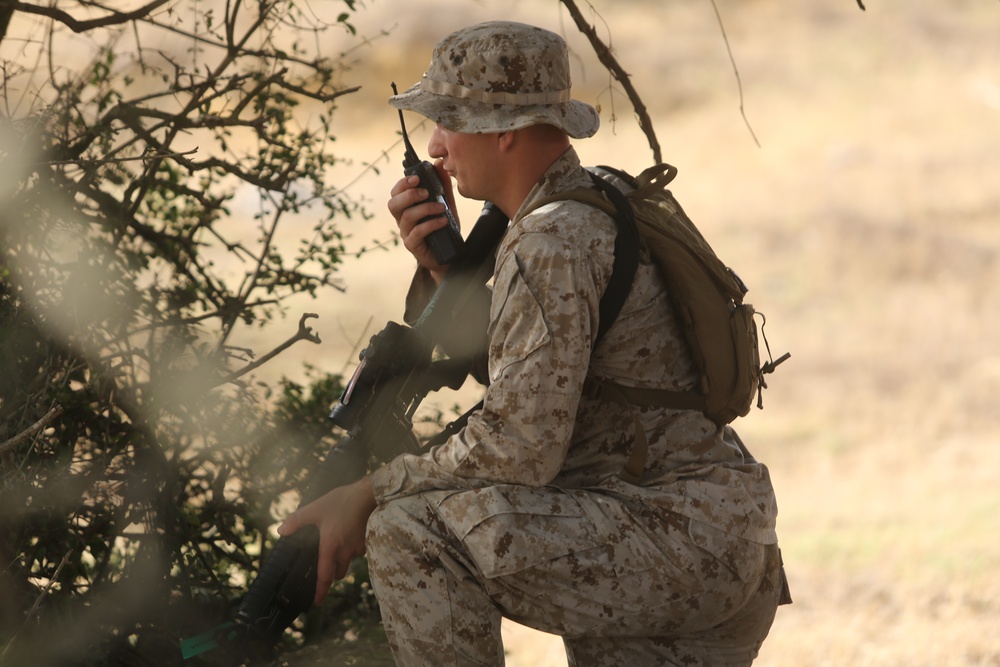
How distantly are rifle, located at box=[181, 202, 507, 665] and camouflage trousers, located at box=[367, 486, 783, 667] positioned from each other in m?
0.21

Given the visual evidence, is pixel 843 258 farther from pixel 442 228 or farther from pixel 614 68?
pixel 442 228

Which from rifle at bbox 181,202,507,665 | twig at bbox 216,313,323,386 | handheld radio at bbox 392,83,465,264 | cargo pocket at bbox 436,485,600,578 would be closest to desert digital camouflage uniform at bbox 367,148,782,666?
cargo pocket at bbox 436,485,600,578

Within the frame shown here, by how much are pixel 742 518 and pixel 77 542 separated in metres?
2.14

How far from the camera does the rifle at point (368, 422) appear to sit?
2.89m

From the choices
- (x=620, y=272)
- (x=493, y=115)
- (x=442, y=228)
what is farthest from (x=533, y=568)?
(x=493, y=115)

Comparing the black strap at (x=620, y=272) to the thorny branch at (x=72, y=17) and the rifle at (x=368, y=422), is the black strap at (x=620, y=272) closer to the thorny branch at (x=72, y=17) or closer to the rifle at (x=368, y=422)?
the rifle at (x=368, y=422)

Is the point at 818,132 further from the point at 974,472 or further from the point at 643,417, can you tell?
the point at 643,417

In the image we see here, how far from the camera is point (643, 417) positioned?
296cm

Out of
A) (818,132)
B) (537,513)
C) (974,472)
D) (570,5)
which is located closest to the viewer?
(537,513)

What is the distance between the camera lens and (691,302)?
288 centimetres

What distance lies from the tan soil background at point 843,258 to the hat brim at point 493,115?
14.6 inches

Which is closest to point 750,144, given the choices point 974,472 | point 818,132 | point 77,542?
point 818,132

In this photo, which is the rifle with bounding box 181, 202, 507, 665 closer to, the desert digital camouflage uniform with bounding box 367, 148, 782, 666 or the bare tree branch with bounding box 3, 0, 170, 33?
the desert digital camouflage uniform with bounding box 367, 148, 782, 666

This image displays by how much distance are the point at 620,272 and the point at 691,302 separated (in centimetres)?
20
